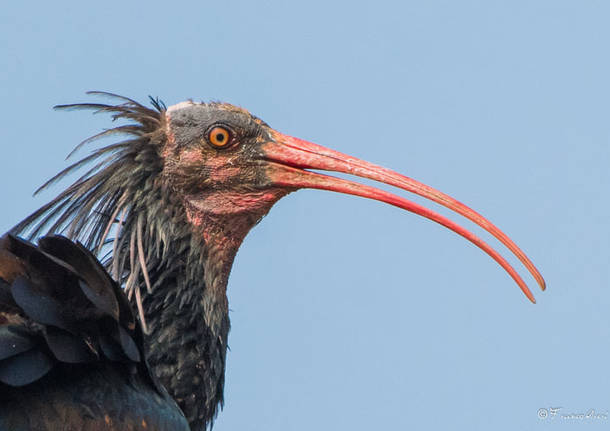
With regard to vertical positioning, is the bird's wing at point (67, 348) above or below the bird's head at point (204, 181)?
below

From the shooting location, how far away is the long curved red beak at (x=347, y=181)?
29.0 ft

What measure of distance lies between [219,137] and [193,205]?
52 cm

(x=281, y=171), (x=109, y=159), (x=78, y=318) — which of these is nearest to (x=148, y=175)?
(x=109, y=159)

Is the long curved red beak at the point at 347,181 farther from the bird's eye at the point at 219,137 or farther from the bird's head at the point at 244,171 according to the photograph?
the bird's eye at the point at 219,137

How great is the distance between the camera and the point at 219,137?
9.03 metres

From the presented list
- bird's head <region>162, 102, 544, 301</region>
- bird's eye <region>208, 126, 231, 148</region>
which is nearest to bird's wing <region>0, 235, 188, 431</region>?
bird's head <region>162, 102, 544, 301</region>

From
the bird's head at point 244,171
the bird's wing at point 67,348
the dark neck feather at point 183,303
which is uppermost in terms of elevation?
the bird's head at point 244,171

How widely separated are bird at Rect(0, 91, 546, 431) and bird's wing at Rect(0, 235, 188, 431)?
1081 millimetres

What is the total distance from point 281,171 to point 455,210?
1219mm

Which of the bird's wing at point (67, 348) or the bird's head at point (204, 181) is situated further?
the bird's head at point (204, 181)

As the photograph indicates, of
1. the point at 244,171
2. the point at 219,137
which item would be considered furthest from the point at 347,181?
the point at 219,137

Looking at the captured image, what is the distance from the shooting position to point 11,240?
7098 mm

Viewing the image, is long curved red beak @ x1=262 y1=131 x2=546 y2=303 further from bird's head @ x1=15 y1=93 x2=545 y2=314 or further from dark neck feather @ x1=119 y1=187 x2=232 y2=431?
dark neck feather @ x1=119 y1=187 x2=232 y2=431

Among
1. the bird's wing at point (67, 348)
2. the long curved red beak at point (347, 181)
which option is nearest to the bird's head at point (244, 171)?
the long curved red beak at point (347, 181)
